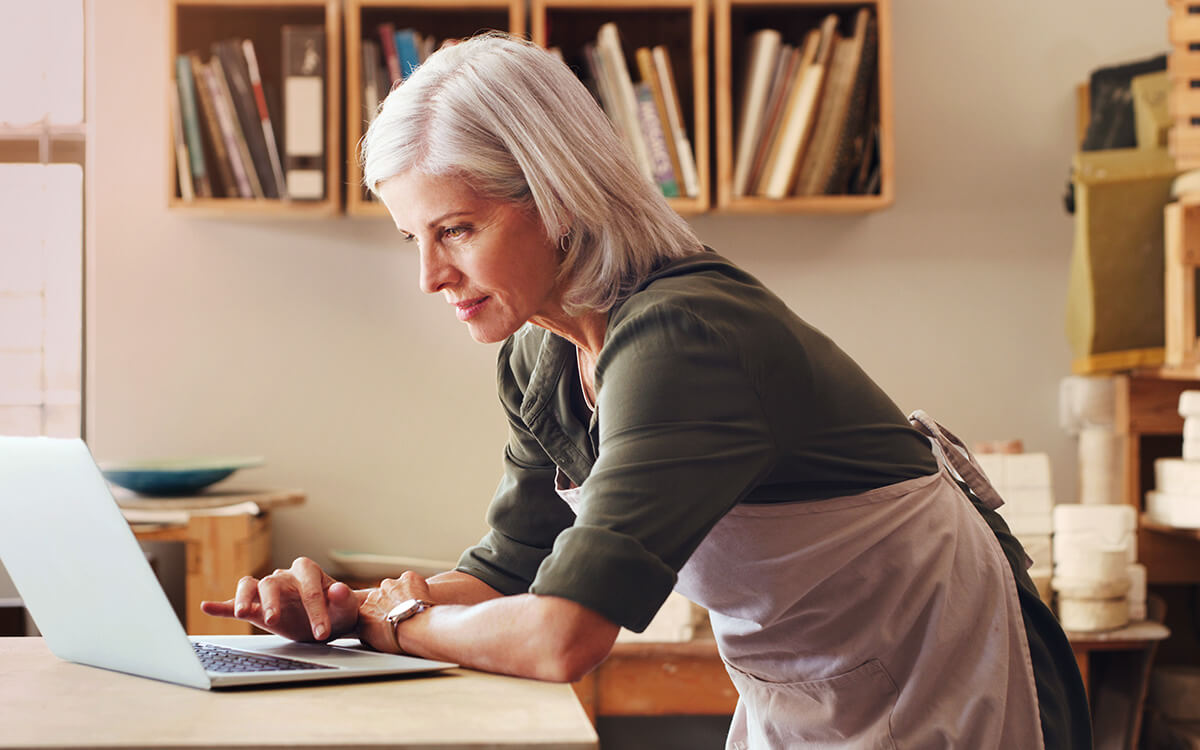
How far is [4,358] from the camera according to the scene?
8.94 feet

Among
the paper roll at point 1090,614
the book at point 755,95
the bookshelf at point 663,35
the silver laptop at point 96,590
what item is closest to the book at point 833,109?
the book at point 755,95

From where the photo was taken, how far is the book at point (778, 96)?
2492mm

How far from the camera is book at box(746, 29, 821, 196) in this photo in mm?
2471

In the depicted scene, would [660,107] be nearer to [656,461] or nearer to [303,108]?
[303,108]

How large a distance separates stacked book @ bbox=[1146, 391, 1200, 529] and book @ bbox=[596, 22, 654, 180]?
119cm

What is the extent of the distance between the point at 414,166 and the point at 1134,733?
2.14 m

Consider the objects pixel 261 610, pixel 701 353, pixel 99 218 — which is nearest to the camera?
pixel 701 353

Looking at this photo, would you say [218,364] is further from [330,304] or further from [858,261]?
[858,261]

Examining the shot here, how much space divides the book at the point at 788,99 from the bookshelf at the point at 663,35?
13cm

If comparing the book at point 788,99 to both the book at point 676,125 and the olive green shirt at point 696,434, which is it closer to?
the book at point 676,125

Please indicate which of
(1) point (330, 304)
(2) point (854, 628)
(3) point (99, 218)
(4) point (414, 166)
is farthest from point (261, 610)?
(3) point (99, 218)

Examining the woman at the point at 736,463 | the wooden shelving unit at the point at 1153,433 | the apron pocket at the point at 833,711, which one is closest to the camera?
the woman at the point at 736,463

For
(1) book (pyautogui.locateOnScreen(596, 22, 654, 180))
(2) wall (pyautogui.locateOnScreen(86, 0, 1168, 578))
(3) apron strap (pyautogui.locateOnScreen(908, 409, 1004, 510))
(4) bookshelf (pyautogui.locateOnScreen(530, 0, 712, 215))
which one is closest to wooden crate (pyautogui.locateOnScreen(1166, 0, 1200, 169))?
(2) wall (pyautogui.locateOnScreen(86, 0, 1168, 578))

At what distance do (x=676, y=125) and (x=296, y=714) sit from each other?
197 cm
